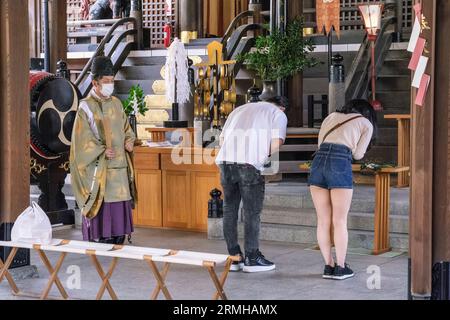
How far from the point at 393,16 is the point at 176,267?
28.5 ft

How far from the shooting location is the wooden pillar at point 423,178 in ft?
20.4

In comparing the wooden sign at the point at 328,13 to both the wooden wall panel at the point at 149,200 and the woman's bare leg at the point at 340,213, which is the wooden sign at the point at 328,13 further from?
the woman's bare leg at the point at 340,213

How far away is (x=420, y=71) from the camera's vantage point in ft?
20.4

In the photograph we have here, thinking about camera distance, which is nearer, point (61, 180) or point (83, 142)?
point (83, 142)

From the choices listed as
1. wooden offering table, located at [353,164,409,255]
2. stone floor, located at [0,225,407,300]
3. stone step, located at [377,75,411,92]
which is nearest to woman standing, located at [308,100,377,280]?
stone floor, located at [0,225,407,300]

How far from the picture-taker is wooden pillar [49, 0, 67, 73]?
14156 millimetres

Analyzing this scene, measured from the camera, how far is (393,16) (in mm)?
15727

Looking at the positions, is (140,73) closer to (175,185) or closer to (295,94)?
(295,94)

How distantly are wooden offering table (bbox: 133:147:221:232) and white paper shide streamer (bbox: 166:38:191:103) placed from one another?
5.76 ft

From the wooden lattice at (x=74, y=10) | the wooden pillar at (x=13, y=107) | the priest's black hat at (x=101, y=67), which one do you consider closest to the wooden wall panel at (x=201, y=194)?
the priest's black hat at (x=101, y=67)

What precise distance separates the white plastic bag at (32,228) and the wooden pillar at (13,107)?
623 millimetres

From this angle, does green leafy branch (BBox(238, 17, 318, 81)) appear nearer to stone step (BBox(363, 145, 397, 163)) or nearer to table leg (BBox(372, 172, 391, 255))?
stone step (BBox(363, 145, 397, 163))
